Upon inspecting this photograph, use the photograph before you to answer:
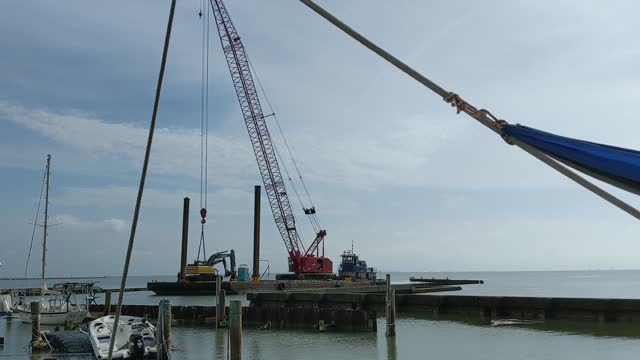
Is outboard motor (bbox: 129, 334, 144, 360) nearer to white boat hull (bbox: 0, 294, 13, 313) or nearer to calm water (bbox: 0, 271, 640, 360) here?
calm water (bbox: 0, 271, 640, 360)

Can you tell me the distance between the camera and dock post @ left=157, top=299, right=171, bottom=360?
2131 cm

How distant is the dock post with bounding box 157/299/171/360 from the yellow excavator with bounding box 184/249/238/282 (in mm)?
55632

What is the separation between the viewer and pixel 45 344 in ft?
85.0

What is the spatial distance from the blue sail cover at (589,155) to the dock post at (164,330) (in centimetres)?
1770

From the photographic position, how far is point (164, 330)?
21734 millimetres

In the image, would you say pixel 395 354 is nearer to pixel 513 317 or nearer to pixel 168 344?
pixel 168 344

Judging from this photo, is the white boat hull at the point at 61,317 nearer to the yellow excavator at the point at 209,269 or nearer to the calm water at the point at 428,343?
the calm water at the point at 428,343

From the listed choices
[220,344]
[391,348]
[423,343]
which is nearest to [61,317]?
[220,344]

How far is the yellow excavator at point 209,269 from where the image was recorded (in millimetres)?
77562

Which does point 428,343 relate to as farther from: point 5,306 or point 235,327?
point 5,306

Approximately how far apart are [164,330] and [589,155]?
739 inches

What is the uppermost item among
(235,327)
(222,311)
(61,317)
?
(235,327)

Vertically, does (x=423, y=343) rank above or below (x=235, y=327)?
below

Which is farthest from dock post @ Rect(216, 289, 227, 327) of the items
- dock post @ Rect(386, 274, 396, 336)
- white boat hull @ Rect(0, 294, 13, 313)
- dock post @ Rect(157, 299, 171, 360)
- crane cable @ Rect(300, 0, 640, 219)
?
crane cable @ Rect(300, 0, 640, 219)
